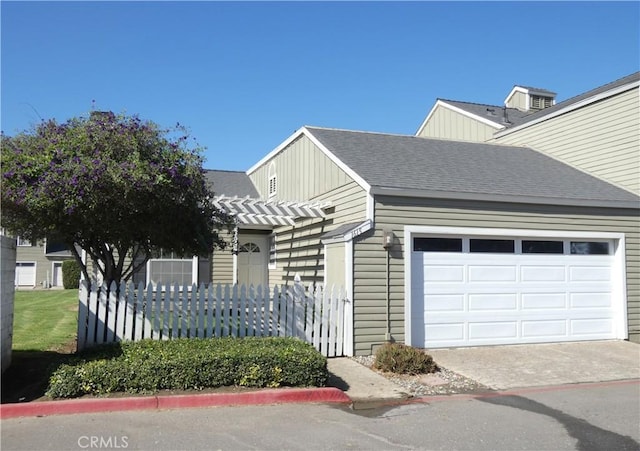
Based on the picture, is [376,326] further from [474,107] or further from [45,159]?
[474,107]

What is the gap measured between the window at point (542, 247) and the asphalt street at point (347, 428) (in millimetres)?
4782

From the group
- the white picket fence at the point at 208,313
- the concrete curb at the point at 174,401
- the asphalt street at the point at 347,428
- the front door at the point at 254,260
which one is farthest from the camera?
the front door at the point at 254,260

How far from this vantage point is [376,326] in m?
10.5

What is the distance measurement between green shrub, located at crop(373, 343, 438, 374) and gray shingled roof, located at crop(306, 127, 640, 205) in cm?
317

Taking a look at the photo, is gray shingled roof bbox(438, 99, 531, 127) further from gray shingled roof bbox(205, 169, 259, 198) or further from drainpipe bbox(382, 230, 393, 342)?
drainpipe bbox(382, 230, 393, 342)

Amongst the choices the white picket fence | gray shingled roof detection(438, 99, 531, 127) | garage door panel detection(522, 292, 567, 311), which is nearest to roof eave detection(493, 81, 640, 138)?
gray shingled roof detection(438, 99, 531, 127)

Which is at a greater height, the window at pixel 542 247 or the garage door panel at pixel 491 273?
the window at pixel 542 247

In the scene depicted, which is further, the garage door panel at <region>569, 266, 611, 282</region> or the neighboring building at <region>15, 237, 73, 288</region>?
the neighboring building at <region>15, 237, 73, 288</region>

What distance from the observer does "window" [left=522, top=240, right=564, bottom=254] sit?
1189cm

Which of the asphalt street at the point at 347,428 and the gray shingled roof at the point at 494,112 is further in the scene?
the gray shingled roof at the point at 494,112

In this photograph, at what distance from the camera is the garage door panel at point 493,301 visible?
11.3 metres

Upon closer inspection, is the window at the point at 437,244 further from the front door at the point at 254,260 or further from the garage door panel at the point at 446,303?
the front door at the point at 254,260

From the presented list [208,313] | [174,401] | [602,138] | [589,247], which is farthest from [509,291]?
[174,401]

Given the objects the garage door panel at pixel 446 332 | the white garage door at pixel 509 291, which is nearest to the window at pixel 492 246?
the white garage door at pixel 509 291
